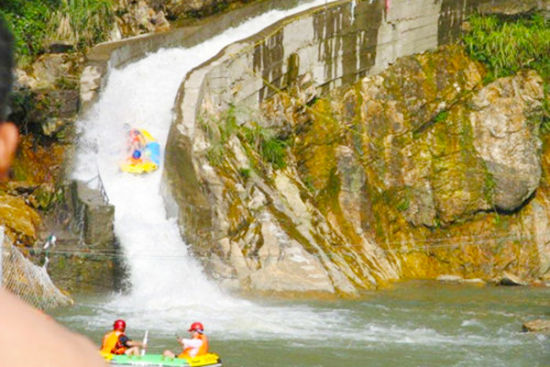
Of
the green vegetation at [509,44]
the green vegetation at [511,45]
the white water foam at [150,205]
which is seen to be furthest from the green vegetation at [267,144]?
the green vegetation at [509,44]

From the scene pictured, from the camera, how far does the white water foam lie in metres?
15.8

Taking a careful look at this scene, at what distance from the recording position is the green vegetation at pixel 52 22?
70.9 ft

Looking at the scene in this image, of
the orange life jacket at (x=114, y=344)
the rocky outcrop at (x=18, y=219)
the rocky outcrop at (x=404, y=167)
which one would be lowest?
the rocky outcrop at (x=404, y=167)

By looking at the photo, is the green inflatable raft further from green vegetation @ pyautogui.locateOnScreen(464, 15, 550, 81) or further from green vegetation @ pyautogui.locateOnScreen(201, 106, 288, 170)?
green vegetation @ pyautogui.locateOnScreen(464, 15, 550, 81)

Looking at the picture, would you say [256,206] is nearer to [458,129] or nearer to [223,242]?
[223,242]

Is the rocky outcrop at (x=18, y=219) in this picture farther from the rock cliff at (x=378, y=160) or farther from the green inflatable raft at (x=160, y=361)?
the green inflatable raft at (x=160, y=361)

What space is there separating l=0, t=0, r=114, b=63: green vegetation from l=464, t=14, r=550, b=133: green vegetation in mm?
8869

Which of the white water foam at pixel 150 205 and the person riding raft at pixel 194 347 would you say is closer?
the person riding raft at pixel 194 347

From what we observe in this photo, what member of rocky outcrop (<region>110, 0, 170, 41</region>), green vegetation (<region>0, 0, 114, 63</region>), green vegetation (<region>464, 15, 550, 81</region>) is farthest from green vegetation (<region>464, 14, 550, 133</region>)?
green vegetation (<region>0, 0, 114, 63</region>)

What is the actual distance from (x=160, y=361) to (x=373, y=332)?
161 inches

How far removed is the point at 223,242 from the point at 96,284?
2.39 meters

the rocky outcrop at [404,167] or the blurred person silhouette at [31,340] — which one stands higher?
the blurred person silhouette at [31,340]

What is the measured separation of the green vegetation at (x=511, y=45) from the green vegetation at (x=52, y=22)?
887cm

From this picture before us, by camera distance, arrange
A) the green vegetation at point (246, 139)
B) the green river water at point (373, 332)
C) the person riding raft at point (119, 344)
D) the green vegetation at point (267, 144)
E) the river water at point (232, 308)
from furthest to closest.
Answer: the green vegetation at point (267, 144)
the green vegetation at point (246, 139)
the river water at point (232, 308)
the green river water at point (373, 332)
the person riding raft at point (119, 344)
